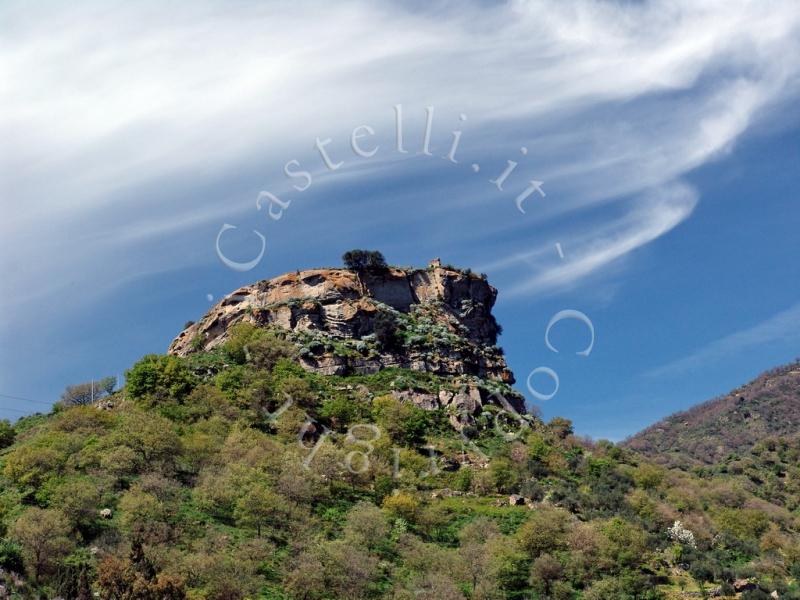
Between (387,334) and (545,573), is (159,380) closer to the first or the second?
(387,334)

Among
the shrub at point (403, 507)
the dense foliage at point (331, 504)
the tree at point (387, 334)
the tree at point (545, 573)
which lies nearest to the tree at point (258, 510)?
the dense foliage at point (331, 504)

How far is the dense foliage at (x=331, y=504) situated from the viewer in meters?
47.8

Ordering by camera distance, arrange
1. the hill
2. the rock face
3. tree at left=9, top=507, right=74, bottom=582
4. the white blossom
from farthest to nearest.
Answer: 1. the rock face
2. the white blossom
3. the hill
4. tree at left=9, top=507, right=74, bottom=582

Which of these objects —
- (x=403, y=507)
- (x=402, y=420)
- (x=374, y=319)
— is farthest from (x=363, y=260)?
(x=403, y=507)

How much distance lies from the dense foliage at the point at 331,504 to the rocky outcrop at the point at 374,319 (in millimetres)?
3132

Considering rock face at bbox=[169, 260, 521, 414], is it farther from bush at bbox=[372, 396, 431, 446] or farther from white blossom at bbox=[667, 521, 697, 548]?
white blossom at bbox=[667, 521, 697, 548]

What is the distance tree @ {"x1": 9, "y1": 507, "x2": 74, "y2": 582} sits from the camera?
4584 centimetres

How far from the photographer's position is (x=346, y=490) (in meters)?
66.8

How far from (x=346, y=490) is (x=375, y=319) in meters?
31.3

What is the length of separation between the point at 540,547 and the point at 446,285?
1984 inches

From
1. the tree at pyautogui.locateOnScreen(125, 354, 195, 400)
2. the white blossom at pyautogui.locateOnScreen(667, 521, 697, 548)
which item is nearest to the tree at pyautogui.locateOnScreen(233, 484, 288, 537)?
the tree at pyautogui.locateOnScreen(125, 354, 195, 400)

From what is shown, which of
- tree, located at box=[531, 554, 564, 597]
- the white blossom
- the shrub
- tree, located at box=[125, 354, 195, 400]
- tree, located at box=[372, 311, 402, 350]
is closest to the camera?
tree, located at box=[531, 554, 564, 597]

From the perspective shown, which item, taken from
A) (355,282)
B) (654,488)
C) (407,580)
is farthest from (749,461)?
(407,580)

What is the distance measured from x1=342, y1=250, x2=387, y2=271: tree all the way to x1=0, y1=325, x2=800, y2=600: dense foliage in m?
16.1
